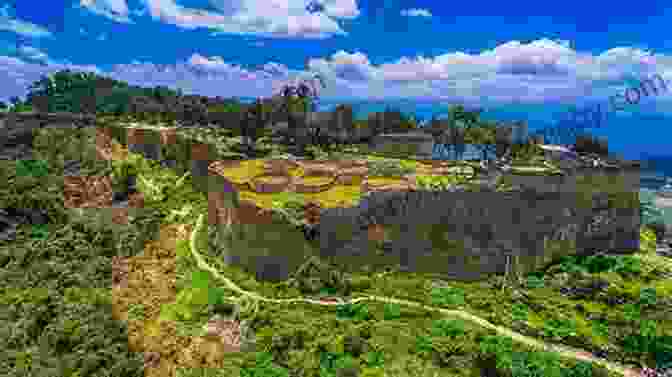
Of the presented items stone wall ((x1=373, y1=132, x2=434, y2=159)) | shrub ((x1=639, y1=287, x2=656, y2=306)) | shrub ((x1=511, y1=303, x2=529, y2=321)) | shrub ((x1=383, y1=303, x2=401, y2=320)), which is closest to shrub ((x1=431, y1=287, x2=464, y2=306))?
shrub ((x1=383, y1=303, x2=401, y2=320))

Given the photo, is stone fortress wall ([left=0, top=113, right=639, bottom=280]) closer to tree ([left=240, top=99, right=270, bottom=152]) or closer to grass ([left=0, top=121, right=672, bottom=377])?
grass ([left=0, top=121, right=672, bottom=377])

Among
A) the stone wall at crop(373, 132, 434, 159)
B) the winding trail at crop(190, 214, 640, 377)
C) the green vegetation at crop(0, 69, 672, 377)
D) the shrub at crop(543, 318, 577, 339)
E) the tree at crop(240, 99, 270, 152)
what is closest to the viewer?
the winding trail at crop(190, 214, 640, 377)

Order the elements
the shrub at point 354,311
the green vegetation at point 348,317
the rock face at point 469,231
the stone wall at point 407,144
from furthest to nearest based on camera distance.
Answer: the stone wall at point 407,144 < the rock face at point 469,231 < the shrub at point 354,311 < the green vegetation at point 348,317

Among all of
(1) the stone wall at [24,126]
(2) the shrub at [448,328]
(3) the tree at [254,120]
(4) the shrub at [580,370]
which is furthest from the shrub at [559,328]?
(1) the stone wall at [24,126]

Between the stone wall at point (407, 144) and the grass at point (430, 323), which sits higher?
the stone wall at point (407, 144)

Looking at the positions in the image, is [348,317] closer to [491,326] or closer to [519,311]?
[491,326]

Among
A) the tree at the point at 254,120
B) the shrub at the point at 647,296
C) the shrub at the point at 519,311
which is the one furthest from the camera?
the tree at the point at 254,120

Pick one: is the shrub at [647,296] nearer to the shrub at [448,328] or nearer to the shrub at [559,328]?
the shrub at [559,328]

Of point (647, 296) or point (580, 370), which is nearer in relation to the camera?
point (580, 370)

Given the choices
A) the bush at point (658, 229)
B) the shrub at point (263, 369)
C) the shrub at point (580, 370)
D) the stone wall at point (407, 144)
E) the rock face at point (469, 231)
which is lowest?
the bush at point (658, 229)

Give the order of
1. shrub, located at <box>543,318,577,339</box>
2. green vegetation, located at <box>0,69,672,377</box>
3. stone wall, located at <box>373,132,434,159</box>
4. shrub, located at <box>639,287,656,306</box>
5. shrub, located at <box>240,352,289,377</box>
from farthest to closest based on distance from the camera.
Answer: stone wall, located at <box>373,132,434,159</box>, shrub, located at <box>639,287,656,306</box>, shrub, located at <box>543,318,577,339</box>, shrub, located at <box>240,352,289,377</box>, green vegetation, located at <box>0,69,672,377</box>

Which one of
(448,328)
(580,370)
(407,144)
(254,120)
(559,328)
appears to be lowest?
(580,370)

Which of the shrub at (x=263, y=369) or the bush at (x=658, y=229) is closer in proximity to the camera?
the shrub at (x=263, y=369)

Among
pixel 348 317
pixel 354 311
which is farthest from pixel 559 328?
pixel 348 317
